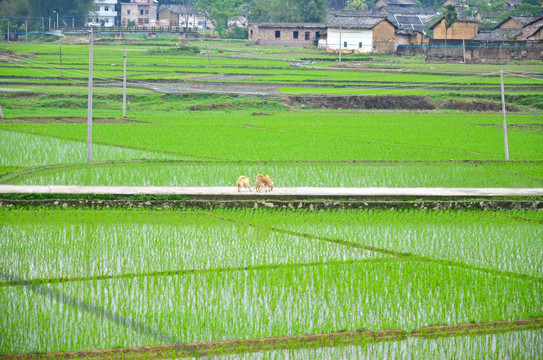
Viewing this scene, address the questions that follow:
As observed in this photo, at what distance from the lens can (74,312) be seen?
5684mm

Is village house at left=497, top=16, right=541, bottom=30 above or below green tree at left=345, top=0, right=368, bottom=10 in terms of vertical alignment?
below

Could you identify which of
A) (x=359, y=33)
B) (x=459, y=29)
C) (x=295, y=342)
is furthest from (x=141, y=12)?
(x=295, y=342)

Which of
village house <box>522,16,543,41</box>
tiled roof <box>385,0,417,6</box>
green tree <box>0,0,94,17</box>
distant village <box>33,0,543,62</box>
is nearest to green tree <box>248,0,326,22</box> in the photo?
distant village <box>33,0,543,62</box>

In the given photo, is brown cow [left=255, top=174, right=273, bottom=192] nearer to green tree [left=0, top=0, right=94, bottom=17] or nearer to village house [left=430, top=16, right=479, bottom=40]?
green tree [left=0, top=0, right=94, bottom=17]

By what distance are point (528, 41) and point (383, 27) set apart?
9729 millimetres

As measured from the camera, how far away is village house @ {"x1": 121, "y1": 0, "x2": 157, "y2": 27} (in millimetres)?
62688

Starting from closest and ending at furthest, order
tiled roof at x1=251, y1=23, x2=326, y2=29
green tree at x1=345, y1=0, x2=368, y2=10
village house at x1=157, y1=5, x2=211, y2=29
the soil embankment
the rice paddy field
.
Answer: the rice paddy field < the soil embankment < tiled roof at x1=251, y1=23, x2=326, y2=29 < green tree at x1=345, y1=0, x2=368, y2=10 < village house at x1=157, y1=5, x2=211, y2=29

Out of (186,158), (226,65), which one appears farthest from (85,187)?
(226,65)

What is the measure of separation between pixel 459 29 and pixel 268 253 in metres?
42.0

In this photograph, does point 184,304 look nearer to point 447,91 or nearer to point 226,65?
Result: point 447,91

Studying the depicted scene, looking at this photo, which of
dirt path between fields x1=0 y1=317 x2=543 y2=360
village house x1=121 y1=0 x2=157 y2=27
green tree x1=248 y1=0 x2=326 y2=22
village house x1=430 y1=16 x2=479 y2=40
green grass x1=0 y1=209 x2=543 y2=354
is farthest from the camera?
village house x1=121 y1=0 x2=157 y2=27

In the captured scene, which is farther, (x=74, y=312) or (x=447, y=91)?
(x=447, y=91)

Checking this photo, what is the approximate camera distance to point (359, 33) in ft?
151

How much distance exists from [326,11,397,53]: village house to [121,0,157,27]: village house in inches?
862
